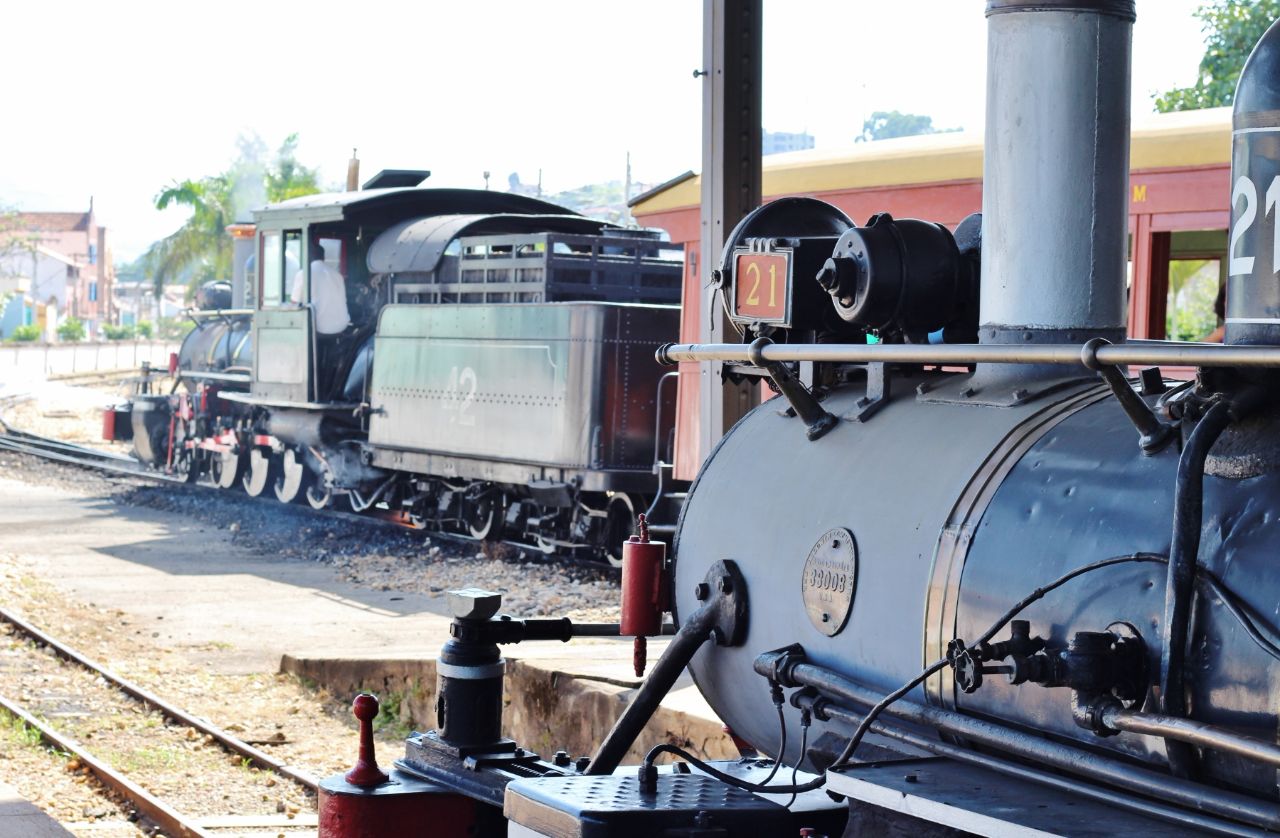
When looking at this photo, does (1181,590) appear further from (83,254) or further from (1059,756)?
(83,254)

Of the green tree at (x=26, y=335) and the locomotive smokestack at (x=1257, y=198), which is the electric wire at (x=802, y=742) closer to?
the locomotive smokestack at (x=1257, y=198)

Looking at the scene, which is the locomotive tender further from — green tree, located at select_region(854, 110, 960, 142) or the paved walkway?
green tree, located at select_region(854, 110, 960, 142)

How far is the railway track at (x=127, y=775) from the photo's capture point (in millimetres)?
6953

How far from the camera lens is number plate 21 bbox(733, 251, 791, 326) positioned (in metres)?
3.98

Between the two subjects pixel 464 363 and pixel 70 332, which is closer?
pixel 464 363

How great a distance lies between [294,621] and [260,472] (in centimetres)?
755

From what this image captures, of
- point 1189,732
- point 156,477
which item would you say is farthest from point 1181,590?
point 156,477

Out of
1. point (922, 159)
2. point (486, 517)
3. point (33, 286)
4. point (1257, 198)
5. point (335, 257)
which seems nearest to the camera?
point (1257, 198)

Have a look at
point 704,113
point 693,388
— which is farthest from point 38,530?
point 704,113

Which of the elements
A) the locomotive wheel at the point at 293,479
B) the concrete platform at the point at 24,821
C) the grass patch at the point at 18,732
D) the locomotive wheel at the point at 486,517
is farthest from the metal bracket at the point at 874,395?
the locomotive wheel at the point at 293,479

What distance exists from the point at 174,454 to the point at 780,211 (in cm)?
1930

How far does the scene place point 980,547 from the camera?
3.06 m

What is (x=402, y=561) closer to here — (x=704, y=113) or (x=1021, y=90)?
(x=704, y=113)

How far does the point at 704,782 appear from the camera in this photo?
3.60 m
